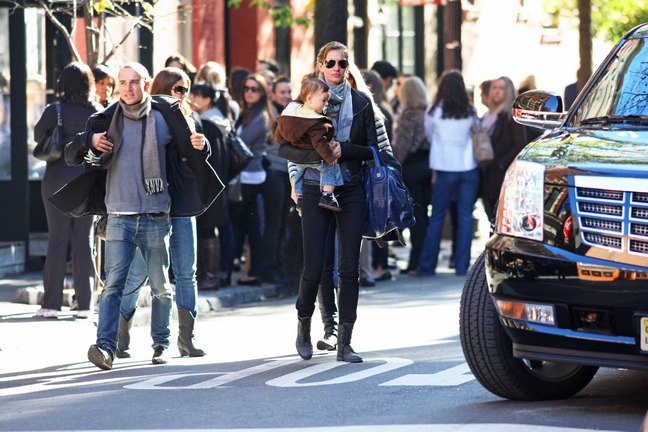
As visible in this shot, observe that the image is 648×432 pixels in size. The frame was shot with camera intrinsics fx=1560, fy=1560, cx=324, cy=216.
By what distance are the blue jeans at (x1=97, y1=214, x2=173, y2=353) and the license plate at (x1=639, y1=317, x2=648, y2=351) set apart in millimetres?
3642

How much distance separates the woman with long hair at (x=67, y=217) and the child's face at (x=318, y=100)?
2779mm

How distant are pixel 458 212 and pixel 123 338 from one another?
6.76m

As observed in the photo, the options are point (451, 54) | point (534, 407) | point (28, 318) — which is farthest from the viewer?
point (451, 54)

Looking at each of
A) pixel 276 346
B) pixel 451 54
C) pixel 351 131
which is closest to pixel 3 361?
pixel 276 346

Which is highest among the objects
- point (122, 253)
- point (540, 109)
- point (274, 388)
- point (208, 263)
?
point (540, 109)

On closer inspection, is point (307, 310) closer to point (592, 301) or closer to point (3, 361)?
point (3, 361)

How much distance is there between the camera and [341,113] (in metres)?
9.44

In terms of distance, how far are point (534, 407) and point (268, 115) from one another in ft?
24.2

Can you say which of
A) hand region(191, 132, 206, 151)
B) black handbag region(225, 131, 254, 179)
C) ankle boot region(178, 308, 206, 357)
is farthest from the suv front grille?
black handbag region(225, 131, 254, 179)

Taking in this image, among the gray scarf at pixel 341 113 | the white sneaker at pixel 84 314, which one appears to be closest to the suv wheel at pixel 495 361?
the gray scarf at pixel 341 113

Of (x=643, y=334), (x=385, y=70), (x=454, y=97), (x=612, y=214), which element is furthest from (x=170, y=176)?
(x=385, y=70)

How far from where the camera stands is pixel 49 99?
15.5 metres

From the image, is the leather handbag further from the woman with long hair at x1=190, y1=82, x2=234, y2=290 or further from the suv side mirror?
the woman with long hair at x1=190, y1=82, x2=234, y2=290

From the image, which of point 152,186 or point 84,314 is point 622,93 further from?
point 84,314
